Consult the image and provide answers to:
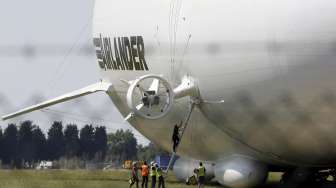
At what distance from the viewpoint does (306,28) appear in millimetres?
17250

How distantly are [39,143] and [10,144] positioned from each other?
247mm

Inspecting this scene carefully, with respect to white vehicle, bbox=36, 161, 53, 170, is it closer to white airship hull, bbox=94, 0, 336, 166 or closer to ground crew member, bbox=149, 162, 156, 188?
white airship hull, bbox=94, 0, 336, 166

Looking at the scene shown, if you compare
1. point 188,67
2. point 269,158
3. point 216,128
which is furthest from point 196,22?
point 269,158

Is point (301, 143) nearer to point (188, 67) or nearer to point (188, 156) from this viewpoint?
point (188, 67)

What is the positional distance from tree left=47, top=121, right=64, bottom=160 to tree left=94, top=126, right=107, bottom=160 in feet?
0.85

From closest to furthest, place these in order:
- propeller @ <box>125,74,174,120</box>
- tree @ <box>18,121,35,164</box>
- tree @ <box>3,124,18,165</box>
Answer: tree @ <box>18,121,35,164</box> < tree @ <box>3,124,18,165</box> < propeller @ <box>125,74,174,120</box>

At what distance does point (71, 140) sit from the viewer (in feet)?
18.1

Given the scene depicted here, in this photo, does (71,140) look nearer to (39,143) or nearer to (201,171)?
(39,143)

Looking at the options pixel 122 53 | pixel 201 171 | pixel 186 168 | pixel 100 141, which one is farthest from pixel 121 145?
pixel 186 168

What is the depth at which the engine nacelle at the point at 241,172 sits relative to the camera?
887 inches

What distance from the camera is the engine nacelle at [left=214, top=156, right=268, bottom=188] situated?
22531mm

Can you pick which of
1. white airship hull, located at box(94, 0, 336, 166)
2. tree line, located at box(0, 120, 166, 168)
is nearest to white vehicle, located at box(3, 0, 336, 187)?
white airship hull, located at box(94, 0, 336, 166)

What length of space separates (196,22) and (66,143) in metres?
14.2

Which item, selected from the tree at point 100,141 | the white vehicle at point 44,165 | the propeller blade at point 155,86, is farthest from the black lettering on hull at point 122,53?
the white vehicle at point 44,165
